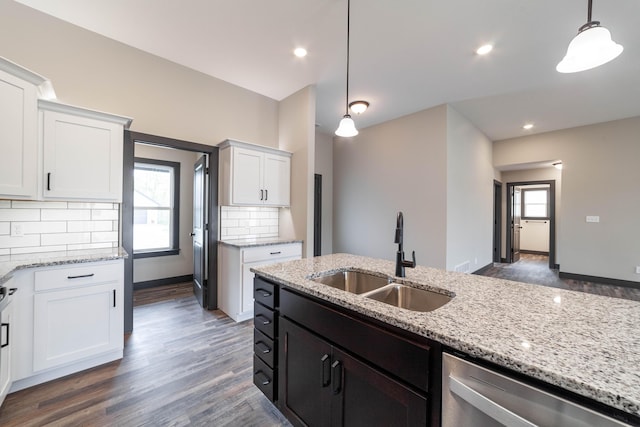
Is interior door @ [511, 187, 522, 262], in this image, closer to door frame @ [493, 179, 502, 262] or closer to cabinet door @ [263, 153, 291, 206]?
door frame @ [493, 179, 502, 262]

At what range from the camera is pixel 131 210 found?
2.78 meters

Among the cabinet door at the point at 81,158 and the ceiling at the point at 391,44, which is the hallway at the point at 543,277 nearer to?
the ceiling at the point at 391,44

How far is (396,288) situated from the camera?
1556mm

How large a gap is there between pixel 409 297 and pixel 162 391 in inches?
76.2

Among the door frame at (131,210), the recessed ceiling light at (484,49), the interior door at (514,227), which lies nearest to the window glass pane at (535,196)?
the interior door at (514,227)

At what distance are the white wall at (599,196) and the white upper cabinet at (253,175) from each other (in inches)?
228

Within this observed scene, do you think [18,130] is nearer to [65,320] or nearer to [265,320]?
[65,320]

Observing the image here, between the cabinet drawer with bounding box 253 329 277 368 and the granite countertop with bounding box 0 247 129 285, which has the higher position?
the granite countertop with bounding box 0 247 129 285

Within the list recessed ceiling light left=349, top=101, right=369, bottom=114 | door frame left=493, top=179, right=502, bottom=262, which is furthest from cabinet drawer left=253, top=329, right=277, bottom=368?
door frame left=493, top=179, right=502, bottom=262

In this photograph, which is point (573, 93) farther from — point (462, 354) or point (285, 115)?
point (462, 354)

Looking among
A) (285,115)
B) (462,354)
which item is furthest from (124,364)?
(285,115)

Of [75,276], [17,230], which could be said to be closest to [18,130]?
[17,230]

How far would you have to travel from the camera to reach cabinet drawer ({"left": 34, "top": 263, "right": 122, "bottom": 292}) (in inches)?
75.4

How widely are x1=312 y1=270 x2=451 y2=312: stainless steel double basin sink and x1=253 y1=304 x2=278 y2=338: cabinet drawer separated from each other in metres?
0.37
